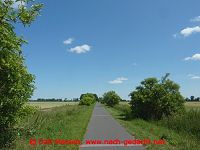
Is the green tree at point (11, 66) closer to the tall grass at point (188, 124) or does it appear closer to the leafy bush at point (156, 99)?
the tall grass at point (188, 124)

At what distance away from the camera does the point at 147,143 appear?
42.9 ft

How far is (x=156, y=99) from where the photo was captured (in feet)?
90.1

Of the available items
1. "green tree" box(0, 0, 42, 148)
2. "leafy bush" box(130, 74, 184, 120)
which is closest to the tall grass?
"leafy bush" box(130, 74, 184, 120)

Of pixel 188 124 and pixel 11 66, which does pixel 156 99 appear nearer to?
pixel 188 124

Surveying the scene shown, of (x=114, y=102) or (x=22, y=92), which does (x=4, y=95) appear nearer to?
(x=22, y=92)

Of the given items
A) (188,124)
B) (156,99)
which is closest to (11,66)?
(188,124)

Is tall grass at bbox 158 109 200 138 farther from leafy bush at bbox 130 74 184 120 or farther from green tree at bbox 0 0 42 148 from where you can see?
green tree at bbox 0 0 42 148

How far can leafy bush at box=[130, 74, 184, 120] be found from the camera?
87.0 feet

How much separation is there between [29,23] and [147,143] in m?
6.44

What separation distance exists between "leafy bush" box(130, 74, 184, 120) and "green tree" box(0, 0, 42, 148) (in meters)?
16.9

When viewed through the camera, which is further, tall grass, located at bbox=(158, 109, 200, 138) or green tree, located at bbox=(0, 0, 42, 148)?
tall grass, located at bbox=(158, 109, 200, 138)

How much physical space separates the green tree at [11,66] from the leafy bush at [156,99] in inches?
665

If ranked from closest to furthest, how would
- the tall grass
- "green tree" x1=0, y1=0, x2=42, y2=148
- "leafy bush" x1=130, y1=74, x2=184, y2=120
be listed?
1. "green tree" x1=0, y1=0, x2=42, y2=148
2. the tall grass
3. "leafy bush" x1=130, y1=74, x2=184, y2=120

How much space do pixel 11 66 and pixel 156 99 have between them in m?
19.0
